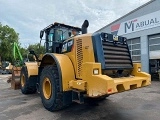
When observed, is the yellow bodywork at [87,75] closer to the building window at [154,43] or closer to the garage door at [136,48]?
the building window at [154,43]

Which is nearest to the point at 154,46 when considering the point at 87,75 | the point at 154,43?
the point at 154,43

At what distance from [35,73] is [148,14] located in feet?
38.5

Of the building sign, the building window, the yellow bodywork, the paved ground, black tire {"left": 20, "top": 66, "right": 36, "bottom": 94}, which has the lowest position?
the paved ground

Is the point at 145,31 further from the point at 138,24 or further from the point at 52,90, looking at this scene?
the point at 52,90

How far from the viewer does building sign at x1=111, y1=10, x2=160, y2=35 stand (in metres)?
15.4

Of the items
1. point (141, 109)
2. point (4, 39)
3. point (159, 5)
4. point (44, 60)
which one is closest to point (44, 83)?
point (44, 60)

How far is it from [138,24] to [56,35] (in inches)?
465

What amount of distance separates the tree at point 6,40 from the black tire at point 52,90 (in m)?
36.1

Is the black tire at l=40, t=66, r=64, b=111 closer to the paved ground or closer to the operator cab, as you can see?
the paved ground

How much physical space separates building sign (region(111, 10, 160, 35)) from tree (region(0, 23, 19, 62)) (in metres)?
26.8

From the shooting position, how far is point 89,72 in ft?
14.6

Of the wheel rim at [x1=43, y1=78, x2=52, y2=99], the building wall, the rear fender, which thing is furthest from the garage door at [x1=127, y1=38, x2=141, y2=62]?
the rear fender

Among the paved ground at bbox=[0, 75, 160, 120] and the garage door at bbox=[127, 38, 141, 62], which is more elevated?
the garage door at bbox=[127, 38, 141, 62]

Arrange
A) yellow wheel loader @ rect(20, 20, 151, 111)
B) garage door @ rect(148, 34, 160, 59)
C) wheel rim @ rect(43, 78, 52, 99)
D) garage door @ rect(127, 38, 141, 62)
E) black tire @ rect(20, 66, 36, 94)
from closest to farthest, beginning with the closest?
yellow wheel loader @ rect(20, 20, 151, 111) → wheel rim @ rect(43, 78, 52, 99) → black tire @ rect(20, 66, 36, 94) → garage door @ rect(148, 34, 160, 59) → garage door @ rect(127, 38, 141, 62)
